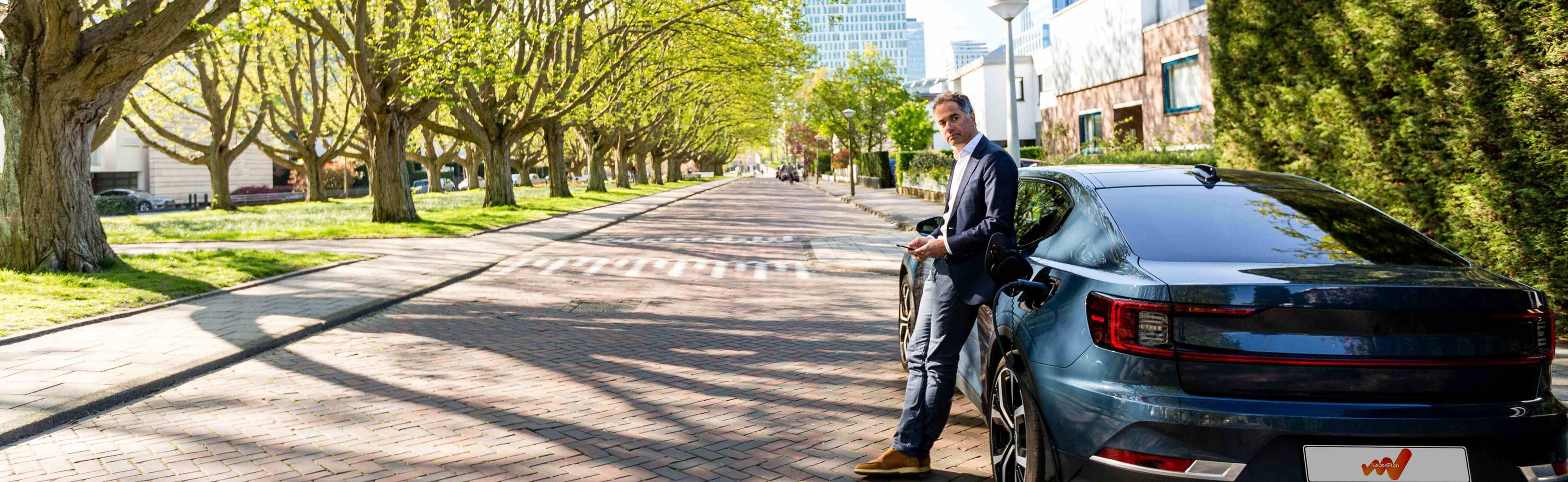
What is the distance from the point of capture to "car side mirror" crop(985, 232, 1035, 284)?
12.4 ft

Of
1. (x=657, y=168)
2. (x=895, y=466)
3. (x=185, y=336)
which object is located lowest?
(x=895, y=466)

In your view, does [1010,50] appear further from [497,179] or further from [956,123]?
[497,179]

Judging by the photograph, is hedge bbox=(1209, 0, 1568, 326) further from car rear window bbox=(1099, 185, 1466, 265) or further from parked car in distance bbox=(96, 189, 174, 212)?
parked car in distance bbox=(96, 189, 174, 212)

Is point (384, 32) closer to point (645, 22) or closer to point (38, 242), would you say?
point (645, 22)

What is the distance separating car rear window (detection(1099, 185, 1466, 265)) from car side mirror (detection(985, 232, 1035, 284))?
377 mm

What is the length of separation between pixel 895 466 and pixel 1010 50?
39.9 ft

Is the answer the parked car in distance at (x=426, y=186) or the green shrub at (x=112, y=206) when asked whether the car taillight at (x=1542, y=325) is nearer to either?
the green shrub at (x=112, y=206)

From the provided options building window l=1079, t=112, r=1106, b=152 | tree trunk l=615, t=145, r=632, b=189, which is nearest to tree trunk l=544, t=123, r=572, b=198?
tree trunk l=615, t=145, r=632, b=189

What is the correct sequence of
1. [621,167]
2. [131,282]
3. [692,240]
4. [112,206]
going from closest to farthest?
[131,282]
[692,240]
[112,206]
[621,167]

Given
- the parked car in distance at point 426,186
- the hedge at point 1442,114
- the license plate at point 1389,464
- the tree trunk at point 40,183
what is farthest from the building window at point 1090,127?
the parked car in distance at point 426,186

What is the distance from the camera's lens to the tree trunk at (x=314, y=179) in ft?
136

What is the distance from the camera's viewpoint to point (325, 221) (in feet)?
81.7

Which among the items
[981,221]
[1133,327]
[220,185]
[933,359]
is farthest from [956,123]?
[220,185]

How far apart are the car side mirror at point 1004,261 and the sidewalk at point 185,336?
4.80 meters
